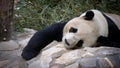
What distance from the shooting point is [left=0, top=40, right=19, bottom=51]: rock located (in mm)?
4027

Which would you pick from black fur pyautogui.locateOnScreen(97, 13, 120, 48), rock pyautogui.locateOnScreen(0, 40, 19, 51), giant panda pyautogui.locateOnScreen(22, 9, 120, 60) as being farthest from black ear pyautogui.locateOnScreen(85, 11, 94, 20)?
rock pyautogui.locateOnScreen(0, 40, 19, 51)

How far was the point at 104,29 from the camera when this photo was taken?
3.59 meters

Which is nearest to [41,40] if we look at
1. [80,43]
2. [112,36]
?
[80,43]

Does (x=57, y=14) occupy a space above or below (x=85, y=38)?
below

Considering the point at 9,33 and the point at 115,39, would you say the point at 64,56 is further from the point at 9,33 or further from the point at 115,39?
the point at 9,33

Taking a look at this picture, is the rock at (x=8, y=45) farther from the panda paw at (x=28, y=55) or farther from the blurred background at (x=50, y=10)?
the blurred background at (x=50, y=10)

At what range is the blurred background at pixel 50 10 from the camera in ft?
→ 16.8

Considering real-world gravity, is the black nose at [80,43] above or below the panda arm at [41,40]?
above

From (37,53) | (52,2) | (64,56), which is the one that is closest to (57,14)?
(52,2)

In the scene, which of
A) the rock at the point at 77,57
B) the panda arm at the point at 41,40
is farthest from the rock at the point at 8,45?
the rock at the point at 77,57

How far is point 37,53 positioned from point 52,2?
2.04 m

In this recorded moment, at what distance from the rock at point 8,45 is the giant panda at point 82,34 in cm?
33

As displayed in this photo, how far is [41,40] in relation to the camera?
3.78 meters

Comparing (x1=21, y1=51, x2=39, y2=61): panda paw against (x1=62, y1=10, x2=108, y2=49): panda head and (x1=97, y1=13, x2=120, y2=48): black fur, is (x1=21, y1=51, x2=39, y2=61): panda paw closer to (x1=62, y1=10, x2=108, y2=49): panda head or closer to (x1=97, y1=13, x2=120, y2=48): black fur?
(x1=62, y1=10, x2=108, y2=49): panda head
